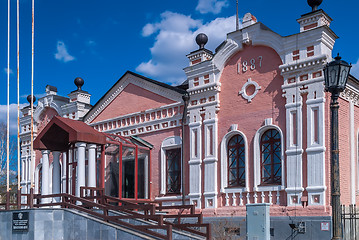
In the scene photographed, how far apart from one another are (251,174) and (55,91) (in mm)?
12054

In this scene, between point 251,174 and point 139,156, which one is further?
point 139,156

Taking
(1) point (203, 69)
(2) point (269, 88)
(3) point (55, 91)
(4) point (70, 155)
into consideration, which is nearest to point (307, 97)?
(2) point (269, 88)

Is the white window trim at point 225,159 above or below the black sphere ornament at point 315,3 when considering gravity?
below

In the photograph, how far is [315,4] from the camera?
48.5ft

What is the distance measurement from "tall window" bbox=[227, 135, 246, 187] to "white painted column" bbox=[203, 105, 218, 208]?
1.62 feet

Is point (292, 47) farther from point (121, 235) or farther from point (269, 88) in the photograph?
point (121, 235)

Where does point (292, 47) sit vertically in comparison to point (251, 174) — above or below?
above

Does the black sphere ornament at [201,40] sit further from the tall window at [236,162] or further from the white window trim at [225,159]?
the tall window at [236,162]

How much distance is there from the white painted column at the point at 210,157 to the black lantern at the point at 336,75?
772 centimetres

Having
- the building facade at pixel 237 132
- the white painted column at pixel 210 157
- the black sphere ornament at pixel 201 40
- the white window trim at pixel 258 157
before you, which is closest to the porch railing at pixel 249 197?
the building facade at pixel 237 132

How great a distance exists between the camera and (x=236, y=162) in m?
16.2

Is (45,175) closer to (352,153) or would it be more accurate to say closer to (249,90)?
(249,90)

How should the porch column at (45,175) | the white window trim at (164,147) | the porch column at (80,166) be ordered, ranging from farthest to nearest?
the porch column at (45,175) < the white window trim at (164,147) < the porch column at (80,166)

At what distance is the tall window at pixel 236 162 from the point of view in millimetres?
16078
